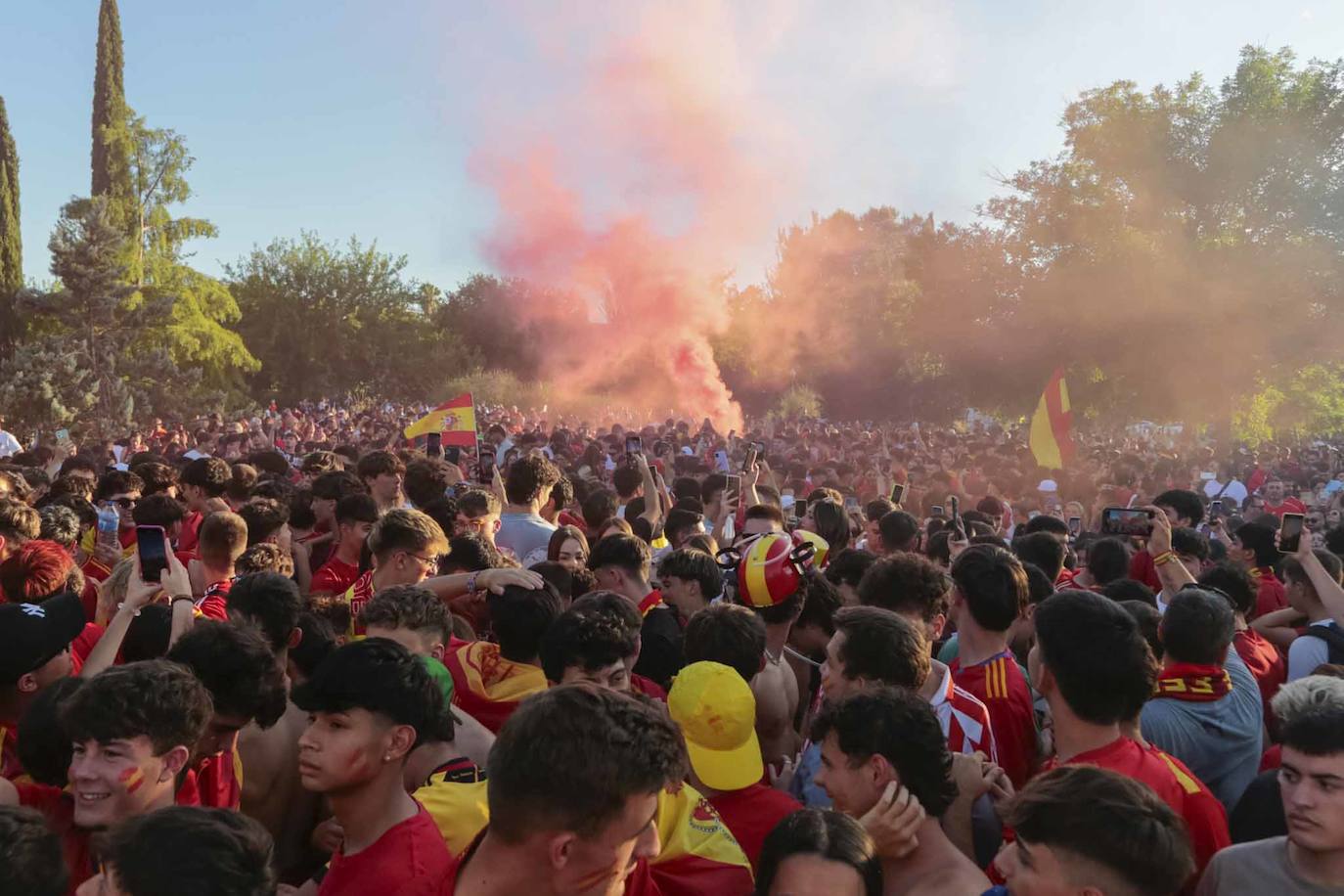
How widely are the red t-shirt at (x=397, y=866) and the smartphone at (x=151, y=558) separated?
178 centimetres

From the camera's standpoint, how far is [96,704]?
284 centimetres

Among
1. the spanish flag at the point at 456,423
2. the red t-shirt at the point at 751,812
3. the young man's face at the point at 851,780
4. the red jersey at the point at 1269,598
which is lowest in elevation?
A: the red jersey at the point at 1269,598

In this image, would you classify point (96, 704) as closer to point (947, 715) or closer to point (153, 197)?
point (947, 715)

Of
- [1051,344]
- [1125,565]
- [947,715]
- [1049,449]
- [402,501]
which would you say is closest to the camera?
[947,715]

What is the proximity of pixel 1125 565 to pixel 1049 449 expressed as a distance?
7378 mm

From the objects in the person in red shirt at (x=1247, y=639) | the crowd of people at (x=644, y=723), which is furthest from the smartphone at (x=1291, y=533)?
the person in red shirt at (x=1247, y=639)

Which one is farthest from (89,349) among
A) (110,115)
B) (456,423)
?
(456,423)

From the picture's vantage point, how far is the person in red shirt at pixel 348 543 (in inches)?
251

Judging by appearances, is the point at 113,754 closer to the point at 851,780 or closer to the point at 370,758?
the point at 370,758

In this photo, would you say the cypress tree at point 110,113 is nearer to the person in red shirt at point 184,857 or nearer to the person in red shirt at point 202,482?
the person in red shirt at point 202,482

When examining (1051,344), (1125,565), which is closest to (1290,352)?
(1051,344)

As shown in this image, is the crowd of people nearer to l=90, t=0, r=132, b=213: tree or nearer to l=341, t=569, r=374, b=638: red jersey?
l=341, t=569, r=374, b=638: red jersey

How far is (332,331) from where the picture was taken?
50.1 meters

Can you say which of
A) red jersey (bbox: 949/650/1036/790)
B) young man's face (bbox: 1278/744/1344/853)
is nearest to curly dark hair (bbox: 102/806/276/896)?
young man's face (bbox: 1278/744/1344/853)
